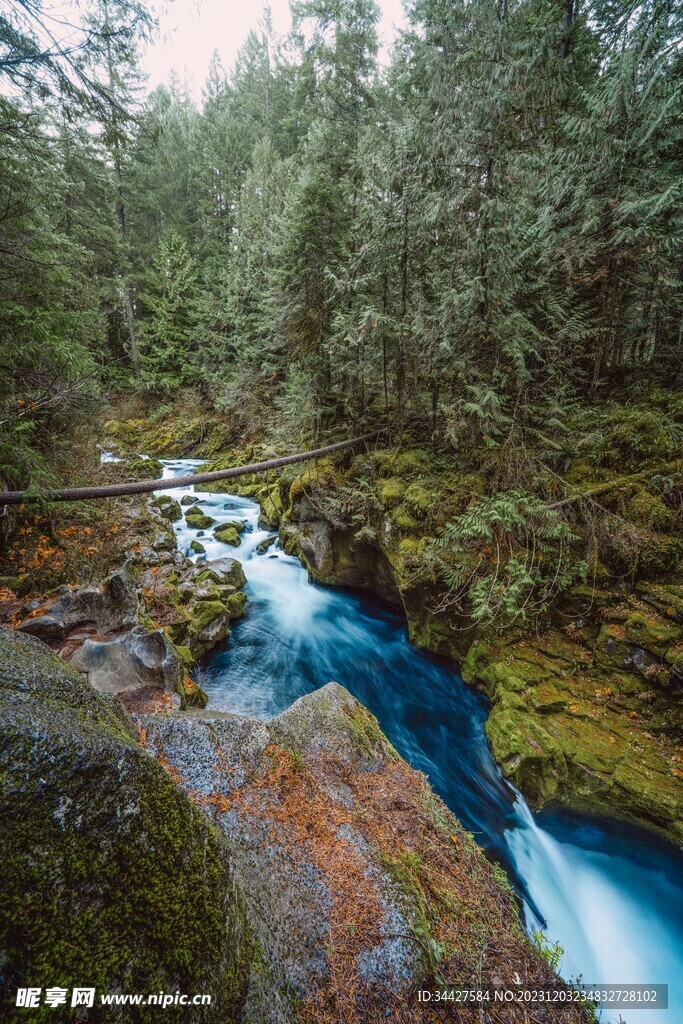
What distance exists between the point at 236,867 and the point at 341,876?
847 mm

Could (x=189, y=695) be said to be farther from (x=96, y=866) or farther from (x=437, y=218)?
(x=437, y=218)

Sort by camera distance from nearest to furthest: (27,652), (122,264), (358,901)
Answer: (27,652), (358,901), (122,264)

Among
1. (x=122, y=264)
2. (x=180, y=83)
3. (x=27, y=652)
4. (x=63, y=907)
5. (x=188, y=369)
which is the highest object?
(x=180, y=83)

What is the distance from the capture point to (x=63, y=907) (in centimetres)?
105

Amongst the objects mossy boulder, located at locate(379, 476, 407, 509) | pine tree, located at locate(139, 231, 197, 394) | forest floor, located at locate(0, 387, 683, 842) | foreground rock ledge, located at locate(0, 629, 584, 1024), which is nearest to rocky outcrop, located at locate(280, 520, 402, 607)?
forest floor, located at locate(0, 387, 683, 842)

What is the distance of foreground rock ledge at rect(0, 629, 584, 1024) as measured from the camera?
1088 mm

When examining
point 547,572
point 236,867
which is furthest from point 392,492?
point 236,867

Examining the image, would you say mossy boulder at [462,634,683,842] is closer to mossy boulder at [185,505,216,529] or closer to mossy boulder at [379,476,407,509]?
mossy boulder at [379,476,407,509]

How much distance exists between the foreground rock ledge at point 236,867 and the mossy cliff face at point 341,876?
12mm

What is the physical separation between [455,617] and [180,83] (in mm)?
57709

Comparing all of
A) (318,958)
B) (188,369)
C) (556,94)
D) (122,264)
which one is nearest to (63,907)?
→ (318,958)

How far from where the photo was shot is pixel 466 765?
5.89m

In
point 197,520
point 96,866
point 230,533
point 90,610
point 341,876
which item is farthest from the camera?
point 197,520

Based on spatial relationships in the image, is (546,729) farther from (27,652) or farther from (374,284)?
(374,284)
